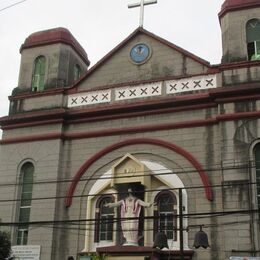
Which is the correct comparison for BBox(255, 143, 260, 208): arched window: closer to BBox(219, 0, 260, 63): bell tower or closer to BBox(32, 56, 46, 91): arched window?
BBox(219, 0, 260, 63): bell tower

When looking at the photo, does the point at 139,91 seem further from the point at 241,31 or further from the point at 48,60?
the point at 48,60

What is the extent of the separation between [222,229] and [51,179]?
7447 mm

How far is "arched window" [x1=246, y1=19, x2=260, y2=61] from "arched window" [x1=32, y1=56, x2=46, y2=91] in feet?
31.3

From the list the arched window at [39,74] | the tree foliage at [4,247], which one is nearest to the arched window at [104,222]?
the tree foliage at [4,247]

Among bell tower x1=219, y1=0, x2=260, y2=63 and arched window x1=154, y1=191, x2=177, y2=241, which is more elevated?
bell tower x1=219, y1=0, x2=260, y2=63

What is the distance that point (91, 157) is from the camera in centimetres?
2202

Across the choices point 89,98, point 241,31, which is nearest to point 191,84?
point 241,31

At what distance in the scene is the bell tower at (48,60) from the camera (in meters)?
24.6

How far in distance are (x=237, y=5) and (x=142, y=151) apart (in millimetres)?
7225

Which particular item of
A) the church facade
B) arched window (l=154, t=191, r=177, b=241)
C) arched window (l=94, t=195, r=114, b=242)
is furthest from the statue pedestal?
arched window (l=94, t=195, r=114, b=242)

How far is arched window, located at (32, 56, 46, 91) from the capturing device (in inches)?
977

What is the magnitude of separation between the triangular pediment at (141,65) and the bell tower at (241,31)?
3.96ft

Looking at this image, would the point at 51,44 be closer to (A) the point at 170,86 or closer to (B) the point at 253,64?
(A) the point at 170,86

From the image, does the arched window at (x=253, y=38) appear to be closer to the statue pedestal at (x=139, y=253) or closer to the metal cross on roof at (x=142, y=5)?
the metal cross on roof at (x=142, y=5)
